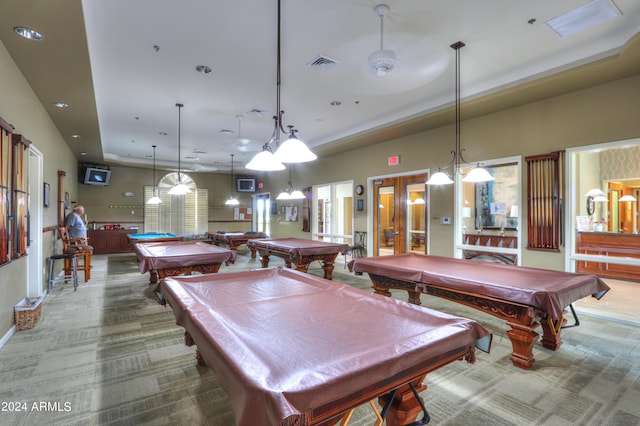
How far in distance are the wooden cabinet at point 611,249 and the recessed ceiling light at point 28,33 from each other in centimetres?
752

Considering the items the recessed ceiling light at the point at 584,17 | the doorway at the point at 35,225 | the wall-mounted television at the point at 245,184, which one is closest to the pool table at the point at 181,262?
the doorway at the point at 35,225

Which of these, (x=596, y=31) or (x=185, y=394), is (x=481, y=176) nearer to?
(x=596, y=31)

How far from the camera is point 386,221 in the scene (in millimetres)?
7148

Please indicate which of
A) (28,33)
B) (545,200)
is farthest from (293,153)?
(545,200)

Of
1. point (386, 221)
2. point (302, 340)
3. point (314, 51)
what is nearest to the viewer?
point (302, 340)

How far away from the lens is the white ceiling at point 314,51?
9.38 feet

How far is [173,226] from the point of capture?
1191 centimetres

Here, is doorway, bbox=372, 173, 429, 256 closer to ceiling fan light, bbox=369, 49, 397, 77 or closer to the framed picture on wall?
ceiling fan light, bbox=369, 49, 397, 77

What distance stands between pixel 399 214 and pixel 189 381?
5328 millimetres

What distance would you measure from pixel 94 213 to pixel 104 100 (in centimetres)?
689

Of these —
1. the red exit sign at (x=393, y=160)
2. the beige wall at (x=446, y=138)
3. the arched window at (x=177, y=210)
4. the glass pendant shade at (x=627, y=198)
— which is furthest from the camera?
the arched window at (x=177, y=210)

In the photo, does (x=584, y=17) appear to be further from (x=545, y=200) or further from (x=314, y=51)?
(x=314, y=51)

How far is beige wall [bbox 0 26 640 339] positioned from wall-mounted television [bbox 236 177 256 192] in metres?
4.76

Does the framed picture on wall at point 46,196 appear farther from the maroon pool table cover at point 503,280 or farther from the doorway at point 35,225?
the maroon pool table cover at point 503,280
